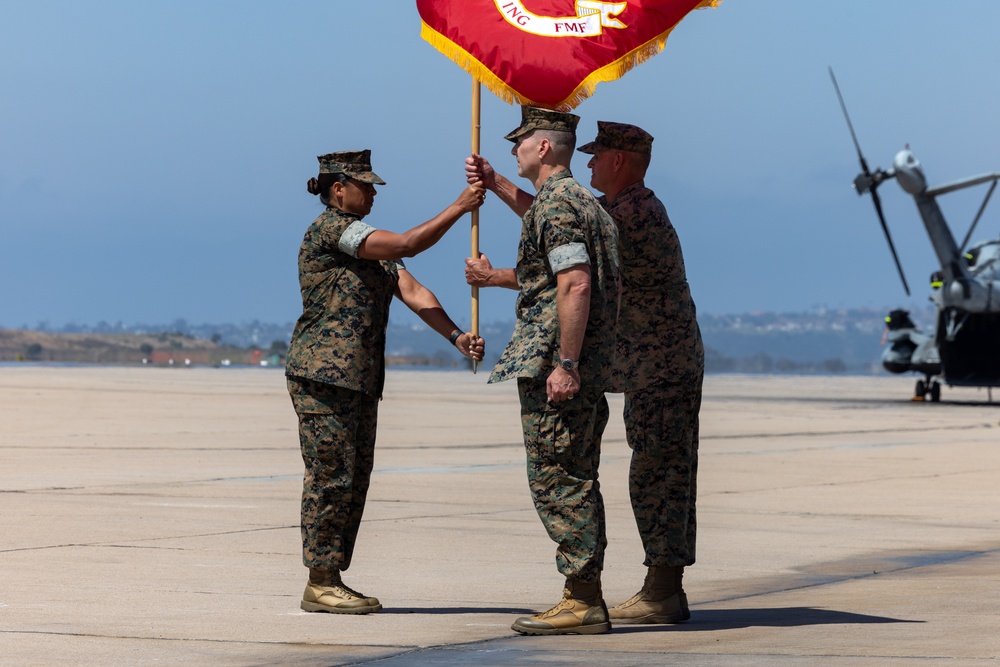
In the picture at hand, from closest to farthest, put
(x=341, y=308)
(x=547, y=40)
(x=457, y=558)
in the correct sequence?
(x=341, y=308) → (x=547, y=40) → (x=457, y=558)

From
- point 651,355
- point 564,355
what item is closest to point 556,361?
point 564,355

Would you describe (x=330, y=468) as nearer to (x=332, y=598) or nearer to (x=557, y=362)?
(x=332, y=598)

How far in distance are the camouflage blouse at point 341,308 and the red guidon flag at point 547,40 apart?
1.23 metres

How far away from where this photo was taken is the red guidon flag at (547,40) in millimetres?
8898

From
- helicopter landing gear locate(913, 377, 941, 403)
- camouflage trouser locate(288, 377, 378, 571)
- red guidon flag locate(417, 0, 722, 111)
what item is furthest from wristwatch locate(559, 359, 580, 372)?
helicopter landing gear locate(913, 377, 941, 403)

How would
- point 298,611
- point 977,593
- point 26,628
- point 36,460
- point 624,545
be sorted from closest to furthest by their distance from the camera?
point 26,628 → point 298,611 → point 977,593 → point 624,545 → point 36,460

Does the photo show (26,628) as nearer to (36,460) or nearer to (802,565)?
(802,565)

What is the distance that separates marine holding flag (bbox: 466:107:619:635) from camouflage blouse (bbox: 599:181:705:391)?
388 millimetres

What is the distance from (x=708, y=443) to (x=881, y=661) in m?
17.1

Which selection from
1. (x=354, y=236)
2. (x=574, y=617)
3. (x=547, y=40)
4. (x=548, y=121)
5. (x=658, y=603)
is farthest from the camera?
(x=547, y=40)

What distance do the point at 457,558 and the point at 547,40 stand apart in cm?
327

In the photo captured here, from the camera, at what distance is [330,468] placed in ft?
27.0

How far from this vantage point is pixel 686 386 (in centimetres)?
826

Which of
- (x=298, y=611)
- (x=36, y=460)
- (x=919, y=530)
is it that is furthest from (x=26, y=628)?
(x=36, y=460)
